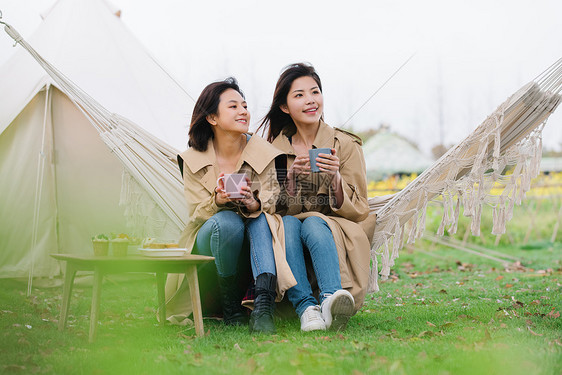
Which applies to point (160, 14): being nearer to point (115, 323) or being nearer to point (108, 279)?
point (108, 279)

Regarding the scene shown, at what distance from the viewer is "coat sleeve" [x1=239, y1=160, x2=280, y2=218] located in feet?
7.25

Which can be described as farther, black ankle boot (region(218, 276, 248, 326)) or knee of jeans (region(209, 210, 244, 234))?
black ankle boot (region(218, 276, 248, 326))

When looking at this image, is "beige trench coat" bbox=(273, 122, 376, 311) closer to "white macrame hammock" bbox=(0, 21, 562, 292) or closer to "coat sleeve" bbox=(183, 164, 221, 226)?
"white macrame hammock" bbox=(0, 21, 562, 292)

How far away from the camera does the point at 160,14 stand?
9.19 meters

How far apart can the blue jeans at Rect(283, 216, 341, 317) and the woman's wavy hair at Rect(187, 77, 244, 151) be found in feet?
1.89

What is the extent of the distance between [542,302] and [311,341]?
147cm

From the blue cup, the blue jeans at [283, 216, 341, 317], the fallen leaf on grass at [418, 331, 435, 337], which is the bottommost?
the fallen leaf on grass at [418, 331, 435, 337]

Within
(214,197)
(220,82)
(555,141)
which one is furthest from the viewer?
(555,141)

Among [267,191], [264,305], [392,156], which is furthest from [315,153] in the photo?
[392,156]

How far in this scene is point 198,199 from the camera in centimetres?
235

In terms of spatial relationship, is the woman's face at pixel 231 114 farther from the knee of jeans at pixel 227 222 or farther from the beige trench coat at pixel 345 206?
the knee of jeans at pixel 227 222

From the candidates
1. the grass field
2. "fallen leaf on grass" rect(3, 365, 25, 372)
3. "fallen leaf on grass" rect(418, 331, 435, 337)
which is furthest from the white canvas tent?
"fallen leaf on grass" rect(418, 331, 435, 337)

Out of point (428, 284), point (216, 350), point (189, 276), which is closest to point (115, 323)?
point (189, 276)

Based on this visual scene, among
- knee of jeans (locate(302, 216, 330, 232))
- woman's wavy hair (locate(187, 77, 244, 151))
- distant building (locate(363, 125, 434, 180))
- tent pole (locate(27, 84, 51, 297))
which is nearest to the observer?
knee of jeans (locate(302, 216, 330, 232))
